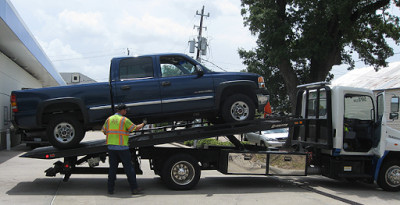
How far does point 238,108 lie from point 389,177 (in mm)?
3798

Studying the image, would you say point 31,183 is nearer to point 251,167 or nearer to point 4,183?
point 4,183

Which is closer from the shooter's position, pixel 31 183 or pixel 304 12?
pixel 31 183

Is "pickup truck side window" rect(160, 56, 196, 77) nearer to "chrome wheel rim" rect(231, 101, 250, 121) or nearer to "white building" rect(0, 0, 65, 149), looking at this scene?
"chrome wheel rim" rect(231, 101, 250, 121)

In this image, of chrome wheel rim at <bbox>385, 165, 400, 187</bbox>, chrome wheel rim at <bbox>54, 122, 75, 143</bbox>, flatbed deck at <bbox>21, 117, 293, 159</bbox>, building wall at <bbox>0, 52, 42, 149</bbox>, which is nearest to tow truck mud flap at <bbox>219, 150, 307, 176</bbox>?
flatbed deck at <bbox>21, 117, 293, 159</bbox>

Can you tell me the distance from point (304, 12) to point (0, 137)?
14.7 m

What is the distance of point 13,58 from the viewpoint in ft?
65.4

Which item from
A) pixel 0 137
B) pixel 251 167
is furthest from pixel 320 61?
pixel 0 137

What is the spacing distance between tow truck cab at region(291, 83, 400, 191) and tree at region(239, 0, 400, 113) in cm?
768

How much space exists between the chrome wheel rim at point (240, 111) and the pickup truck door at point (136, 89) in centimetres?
164

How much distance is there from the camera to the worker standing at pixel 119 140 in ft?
23.8

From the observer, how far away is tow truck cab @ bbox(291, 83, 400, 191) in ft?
27.8

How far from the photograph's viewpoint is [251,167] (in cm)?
826

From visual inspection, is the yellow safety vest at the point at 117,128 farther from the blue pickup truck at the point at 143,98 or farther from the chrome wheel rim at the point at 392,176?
the chrome wheel rim at the point at 392,176

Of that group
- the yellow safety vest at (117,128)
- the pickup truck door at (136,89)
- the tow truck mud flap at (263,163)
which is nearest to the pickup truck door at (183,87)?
the pickup truck door at (136,89)
